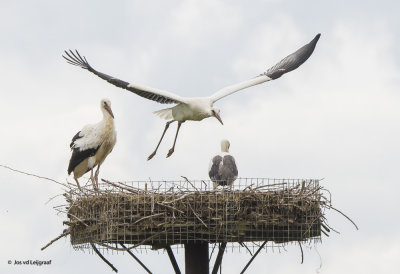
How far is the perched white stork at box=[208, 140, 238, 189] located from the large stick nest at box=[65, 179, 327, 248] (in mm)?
1375

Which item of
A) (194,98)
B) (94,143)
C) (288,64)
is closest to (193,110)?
(194,98)

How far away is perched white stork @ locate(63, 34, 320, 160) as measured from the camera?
521 inches

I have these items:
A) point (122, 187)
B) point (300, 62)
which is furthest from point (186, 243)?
point (300, 62)

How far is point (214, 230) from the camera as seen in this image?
1095 centimetres

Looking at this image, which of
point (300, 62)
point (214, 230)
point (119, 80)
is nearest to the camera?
point (214, 230)

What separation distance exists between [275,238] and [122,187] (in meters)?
1.98

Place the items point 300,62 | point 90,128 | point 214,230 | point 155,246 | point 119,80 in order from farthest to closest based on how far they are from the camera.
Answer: point 300,62
point 90,128
point 119,80
point 155,246
point 214,230

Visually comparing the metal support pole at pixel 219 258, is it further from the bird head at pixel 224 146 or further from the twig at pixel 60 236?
the bird head at pixel 224 146

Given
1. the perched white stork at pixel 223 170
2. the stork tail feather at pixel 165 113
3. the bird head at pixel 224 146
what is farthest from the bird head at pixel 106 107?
the perched white stork at pixel 223 170

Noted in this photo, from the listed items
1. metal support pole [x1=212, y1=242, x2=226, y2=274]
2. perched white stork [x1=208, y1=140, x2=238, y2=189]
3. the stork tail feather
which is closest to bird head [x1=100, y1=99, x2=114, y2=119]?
the stork tail feather

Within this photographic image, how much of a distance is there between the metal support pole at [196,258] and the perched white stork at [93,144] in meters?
2.91

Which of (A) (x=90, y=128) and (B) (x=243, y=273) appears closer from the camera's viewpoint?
(B) (x=243, y=273)

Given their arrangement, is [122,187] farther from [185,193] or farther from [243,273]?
[243,273]

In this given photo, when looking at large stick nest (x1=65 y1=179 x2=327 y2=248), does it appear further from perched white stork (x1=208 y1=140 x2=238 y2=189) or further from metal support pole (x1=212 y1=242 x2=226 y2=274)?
perched white stork (x1=208 y1=140 x2=238 y2=189)
